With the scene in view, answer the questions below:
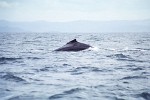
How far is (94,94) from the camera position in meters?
8.71

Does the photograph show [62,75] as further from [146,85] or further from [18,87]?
[146,85]

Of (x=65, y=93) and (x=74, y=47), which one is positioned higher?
(x=74, y=47)

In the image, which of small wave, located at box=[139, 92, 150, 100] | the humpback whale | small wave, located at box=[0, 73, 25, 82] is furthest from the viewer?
the humpback whale

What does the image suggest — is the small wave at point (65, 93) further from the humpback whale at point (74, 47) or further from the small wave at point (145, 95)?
the humpback whale at point (74, 47)

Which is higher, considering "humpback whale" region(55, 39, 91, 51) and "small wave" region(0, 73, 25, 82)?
"humpback whale" region(55, 39, 91, 51)

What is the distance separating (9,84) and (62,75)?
2.92 meters

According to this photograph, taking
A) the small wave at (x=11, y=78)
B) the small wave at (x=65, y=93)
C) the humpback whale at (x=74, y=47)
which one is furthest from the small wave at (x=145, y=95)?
the humpback whale at (x=74, y=47)

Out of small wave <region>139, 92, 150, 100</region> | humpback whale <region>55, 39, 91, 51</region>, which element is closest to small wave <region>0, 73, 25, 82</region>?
small wave <region>139, 92, 150, 100</region>

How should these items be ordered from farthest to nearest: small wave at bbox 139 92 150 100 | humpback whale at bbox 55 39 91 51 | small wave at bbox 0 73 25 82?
humpback whale at bbox 55 39 91 51 < small wave at bbox 0 73 25 82 < small wave at bbox 139 92 150 100

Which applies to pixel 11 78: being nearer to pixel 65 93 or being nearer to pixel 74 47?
pixel 65 93

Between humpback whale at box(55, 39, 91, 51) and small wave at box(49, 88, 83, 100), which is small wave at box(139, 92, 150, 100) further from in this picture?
humpback whale at box(55, 39, 91, 51)

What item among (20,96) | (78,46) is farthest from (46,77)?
(78,46)

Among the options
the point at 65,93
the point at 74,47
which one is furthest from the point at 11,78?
the point at 74,47

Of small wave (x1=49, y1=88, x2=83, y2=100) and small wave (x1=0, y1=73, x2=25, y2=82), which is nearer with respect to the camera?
small wave (x1=49, y1=88, x2=83, y2=100)
